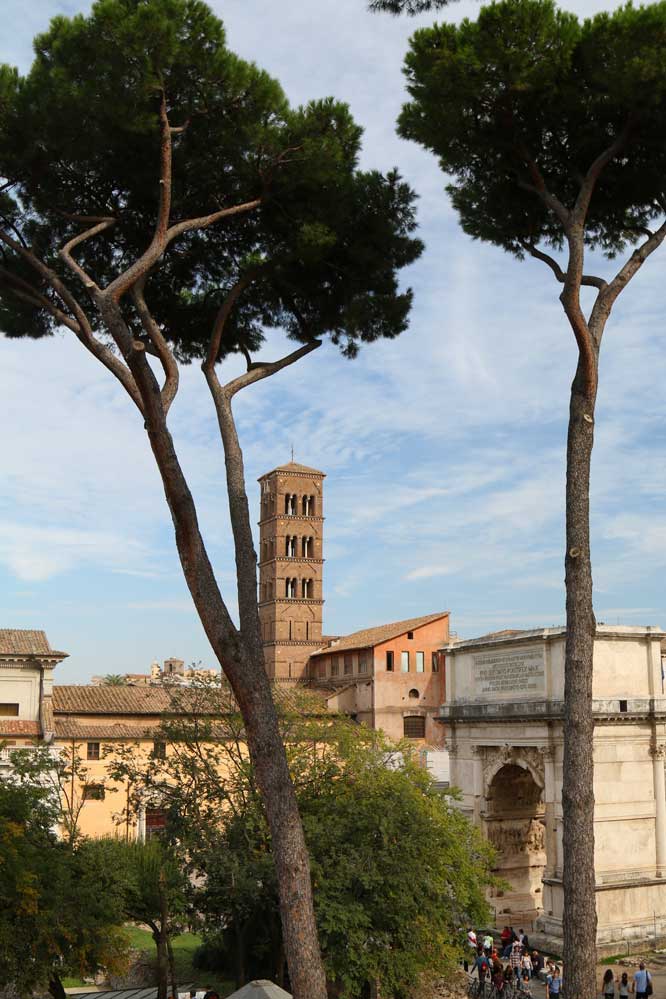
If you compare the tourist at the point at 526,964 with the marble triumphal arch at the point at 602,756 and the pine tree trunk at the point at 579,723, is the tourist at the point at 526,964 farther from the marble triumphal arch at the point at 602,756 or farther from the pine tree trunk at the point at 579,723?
the pine tree trunk at the point at 579,723

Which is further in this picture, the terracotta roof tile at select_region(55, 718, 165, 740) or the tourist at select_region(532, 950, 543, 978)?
the terracotta roof tile at select_region(55, 718, 165, 740)

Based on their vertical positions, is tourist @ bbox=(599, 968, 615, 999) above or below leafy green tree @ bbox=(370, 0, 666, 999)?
below

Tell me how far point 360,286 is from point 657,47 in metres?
4.03

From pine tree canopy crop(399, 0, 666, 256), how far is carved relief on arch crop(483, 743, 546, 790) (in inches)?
604

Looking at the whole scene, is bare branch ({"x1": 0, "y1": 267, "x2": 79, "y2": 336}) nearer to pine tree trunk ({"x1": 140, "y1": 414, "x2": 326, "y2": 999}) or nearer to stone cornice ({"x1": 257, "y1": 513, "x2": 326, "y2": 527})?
pine tree trunk ({"x1": 140, "y1": 414, "x2": 326, "y2": 999})

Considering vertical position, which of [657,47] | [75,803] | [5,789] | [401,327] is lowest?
[75,803]

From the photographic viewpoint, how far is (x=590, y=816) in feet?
27.0

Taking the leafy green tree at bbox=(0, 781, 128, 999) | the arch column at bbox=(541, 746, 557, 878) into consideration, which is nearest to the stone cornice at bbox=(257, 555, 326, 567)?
the arch column at bbox=(541, 746, 557, 878)

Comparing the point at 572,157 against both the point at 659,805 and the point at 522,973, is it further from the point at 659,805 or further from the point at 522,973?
→ the point at 659,805

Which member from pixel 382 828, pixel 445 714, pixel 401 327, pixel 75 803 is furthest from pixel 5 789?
pixel 75 803

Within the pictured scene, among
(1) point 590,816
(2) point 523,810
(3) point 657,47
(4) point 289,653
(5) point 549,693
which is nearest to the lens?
(1) point 590,816

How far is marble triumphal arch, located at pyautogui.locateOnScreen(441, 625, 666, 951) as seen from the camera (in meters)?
22.1

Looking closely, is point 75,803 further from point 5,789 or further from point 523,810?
point 5,789

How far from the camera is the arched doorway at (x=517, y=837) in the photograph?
84.5 feet
